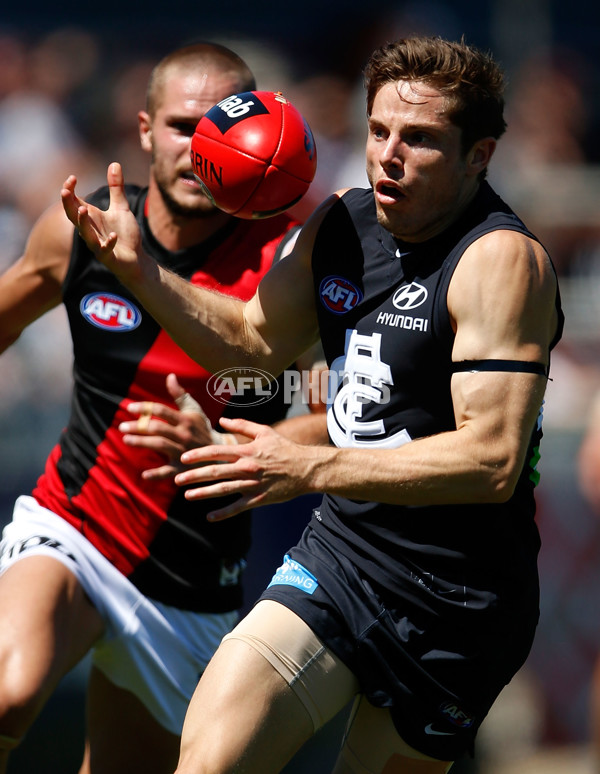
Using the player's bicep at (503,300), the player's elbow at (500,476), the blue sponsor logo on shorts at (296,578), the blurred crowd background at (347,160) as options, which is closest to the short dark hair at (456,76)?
the player's bicep at (503,300)

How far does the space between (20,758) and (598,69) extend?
20.6ft

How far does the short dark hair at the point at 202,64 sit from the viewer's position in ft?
15.1

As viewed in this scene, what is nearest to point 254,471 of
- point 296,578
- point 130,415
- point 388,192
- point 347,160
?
point 296,578

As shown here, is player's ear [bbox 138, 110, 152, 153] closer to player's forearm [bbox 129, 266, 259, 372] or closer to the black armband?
player's forearm [bbox 129, 266, 259, 372]

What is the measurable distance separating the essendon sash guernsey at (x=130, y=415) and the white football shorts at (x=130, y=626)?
57 mm

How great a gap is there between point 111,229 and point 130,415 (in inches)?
40.5

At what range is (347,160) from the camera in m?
7.58

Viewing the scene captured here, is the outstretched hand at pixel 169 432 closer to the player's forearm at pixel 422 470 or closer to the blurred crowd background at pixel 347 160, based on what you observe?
the player's forearm at pixel 422 470

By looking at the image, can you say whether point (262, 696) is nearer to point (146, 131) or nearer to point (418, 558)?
point (418, 558)

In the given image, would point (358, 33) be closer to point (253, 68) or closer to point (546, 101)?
point (253, 68)

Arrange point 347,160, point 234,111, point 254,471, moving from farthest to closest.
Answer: point 347,160 < point 234,111 < point 254,471

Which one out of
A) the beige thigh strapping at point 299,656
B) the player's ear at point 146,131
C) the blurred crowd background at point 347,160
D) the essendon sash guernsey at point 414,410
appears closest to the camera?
the beige thigh strapping at point 299,656

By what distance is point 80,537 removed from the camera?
4445mm

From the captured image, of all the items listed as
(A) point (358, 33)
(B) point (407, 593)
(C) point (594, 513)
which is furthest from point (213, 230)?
(A) point (358, 33)
